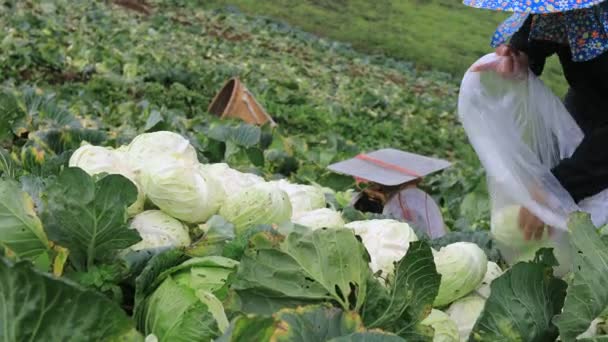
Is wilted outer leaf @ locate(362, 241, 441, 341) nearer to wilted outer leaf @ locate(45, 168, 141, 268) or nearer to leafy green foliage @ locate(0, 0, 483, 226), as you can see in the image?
wilted outer leaf @ locate(45, 168, 141, 268)

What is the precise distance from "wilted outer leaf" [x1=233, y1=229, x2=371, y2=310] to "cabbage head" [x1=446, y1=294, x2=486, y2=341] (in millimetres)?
442

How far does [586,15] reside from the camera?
2.71 metres

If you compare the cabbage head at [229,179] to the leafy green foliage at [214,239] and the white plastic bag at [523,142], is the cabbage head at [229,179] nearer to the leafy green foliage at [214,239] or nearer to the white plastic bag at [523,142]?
the leafy green foliage at [214,239]

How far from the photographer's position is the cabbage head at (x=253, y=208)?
2211 millimetres

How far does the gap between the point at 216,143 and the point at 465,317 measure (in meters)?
2.71

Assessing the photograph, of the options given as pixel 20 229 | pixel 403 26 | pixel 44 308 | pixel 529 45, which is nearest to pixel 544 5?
pixel 529 45

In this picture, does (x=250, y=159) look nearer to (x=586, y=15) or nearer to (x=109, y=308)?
(x=586, y=15)

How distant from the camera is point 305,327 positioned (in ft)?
4.75

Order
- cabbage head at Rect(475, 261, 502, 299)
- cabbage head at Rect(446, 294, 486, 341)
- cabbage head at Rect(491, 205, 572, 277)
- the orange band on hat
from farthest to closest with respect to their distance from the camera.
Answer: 1. the orange band on hat
2. cabbage head at Rect(491, 205, 572, 277)
3. cabbage head at Rect(475, 261, 502, 299)
4. cabbage head at Rect(446, 294, 486, 341)

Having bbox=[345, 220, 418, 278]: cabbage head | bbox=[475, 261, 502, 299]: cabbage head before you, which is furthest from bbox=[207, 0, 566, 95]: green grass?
bbox=[345, 220, 418, 278]: cabbage head

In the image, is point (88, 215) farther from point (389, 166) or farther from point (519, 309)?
point (389, 166)

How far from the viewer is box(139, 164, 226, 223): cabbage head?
6.94 feet

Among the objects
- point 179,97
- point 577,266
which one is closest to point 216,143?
point 577,266

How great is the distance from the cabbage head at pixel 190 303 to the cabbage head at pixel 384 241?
0.43 m
